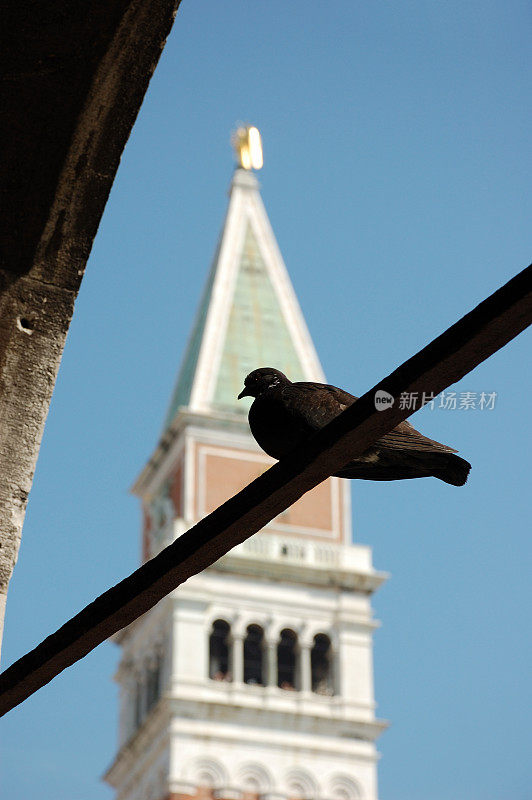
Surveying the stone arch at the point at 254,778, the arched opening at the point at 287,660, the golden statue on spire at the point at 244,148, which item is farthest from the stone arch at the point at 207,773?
the golden statue on spire at the point at 244,148

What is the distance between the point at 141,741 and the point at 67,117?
1501 inches

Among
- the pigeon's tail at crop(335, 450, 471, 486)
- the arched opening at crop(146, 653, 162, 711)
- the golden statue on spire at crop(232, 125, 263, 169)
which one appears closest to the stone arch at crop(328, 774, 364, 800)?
the arched opening at crop(146, 653, 162, 711)

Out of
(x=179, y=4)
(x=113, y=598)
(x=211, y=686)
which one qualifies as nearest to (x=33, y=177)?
(x=179, y=4)

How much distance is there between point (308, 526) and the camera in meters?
41.9

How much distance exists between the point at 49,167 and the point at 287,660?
38.6 metres

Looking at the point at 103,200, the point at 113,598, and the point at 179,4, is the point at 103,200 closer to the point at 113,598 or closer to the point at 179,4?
the point at 179,4

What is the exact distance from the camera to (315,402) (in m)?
3.52

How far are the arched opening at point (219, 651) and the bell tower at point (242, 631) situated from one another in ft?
0.14

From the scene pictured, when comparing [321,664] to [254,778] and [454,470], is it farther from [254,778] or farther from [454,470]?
[454,470]

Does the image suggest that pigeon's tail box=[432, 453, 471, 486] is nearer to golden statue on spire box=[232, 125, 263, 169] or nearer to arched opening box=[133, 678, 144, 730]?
arched opening box=[133, 678, 144, 730]

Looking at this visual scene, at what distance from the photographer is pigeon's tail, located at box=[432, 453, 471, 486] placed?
3203 mm

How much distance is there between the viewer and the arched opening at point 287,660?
41250mm

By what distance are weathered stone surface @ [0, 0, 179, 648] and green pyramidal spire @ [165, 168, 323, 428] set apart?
1470 inches

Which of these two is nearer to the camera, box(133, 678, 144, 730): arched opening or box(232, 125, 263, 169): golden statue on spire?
box(133, 678, 144, 730): arched opening
